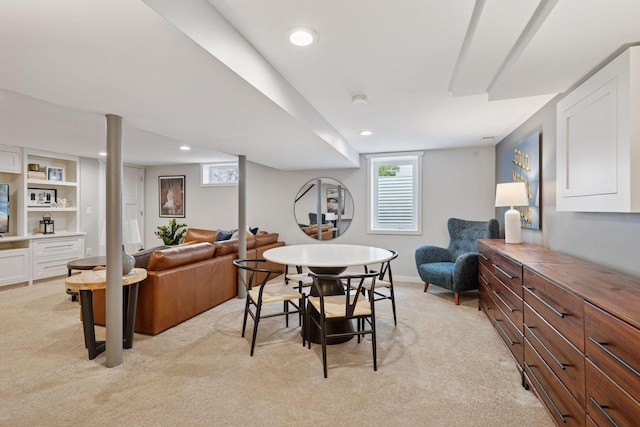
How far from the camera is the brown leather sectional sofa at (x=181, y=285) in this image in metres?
2.98

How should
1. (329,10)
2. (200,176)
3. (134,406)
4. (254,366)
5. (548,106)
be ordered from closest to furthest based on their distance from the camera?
1. (329,10)
2. (134,406)
3. (254,366)
4. (548,106)
5. (200,176)

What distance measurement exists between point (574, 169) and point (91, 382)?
3610 millimetres

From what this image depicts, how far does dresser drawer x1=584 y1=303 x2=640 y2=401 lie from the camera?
104 cm

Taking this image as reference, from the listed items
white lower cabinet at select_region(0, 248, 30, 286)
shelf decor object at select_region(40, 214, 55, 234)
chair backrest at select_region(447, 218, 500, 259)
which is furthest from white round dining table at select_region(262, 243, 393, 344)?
shelf decor object at select_region(40, 214, 55, 234)

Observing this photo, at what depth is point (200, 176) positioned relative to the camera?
21.6 ft

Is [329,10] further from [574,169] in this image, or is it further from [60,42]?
[574,169]

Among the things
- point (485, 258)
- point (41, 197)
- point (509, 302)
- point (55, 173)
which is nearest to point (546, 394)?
point (509, 302)

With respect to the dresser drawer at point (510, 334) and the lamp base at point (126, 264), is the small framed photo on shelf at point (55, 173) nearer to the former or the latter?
the lamp base at point (126, 264)

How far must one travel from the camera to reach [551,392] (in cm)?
169

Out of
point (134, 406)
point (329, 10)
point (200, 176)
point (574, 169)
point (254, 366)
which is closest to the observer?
point (329, 10)

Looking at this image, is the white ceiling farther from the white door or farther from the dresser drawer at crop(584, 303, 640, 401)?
the white door

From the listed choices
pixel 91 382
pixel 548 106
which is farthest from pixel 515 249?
pixel 91 382

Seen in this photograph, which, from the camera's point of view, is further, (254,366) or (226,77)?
(254,366)

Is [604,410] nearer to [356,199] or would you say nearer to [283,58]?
[283,58]
